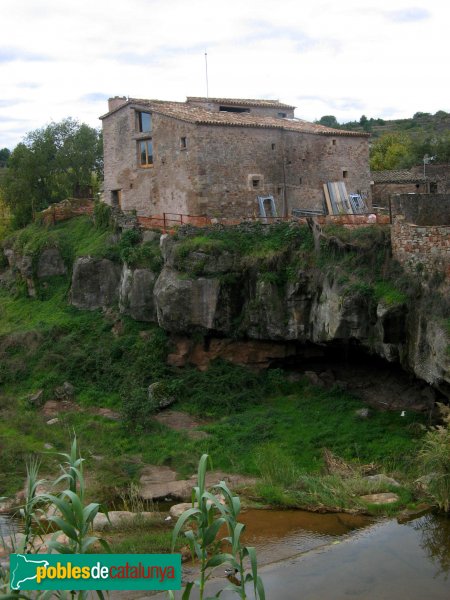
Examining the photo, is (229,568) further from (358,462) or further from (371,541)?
(358,462)

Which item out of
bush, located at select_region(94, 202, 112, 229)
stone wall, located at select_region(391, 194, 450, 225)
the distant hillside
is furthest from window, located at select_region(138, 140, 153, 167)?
the distant hillside

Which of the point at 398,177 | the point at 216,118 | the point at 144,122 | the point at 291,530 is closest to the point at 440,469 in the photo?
the point at 291,530

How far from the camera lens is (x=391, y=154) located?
5681cm

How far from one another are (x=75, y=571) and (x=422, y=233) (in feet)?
48.4

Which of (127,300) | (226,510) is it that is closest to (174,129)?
(127,300)

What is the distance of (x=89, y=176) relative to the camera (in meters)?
44.2

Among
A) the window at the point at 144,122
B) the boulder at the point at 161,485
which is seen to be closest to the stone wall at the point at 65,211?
the window at the point at 144,122

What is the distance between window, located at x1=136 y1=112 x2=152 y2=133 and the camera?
31.4m

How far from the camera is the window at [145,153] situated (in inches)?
1235

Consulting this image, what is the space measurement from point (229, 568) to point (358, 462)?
624 cm

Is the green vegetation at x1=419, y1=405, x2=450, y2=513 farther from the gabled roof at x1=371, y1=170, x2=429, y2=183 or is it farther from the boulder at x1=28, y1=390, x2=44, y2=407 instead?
the gabled roof at x1=371, y1=170, x2=429, y2=183

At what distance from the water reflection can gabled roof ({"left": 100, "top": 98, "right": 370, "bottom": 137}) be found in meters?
17.6

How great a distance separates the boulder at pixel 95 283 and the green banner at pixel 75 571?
22818 mm

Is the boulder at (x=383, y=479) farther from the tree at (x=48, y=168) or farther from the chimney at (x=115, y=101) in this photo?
the tree at (x=48, y=168)
